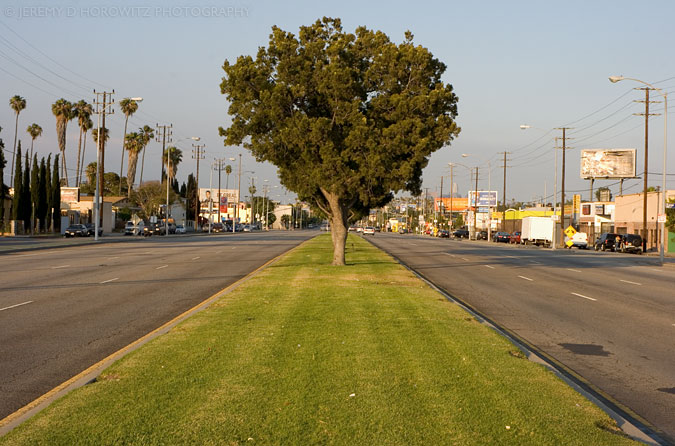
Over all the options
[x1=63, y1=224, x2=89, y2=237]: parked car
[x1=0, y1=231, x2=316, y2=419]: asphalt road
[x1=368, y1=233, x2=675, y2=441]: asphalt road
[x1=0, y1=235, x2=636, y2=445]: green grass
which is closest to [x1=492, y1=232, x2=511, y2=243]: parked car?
[x1=63, y1=224, x2=89, y2=237]: parked car

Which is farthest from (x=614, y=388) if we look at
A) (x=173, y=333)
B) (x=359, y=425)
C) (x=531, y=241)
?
(x=531, y=241)

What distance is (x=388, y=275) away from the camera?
2283 centimetres

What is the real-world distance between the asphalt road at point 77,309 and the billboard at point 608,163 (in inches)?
2797

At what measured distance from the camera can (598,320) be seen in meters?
14.7

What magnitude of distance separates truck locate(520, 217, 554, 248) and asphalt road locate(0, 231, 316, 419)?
51.8 metres

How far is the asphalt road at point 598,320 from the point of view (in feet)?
28.4

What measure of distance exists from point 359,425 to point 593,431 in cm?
211

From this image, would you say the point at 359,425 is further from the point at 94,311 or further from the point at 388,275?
the point at 388,275

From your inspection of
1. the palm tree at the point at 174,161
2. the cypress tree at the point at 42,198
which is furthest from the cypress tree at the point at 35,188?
the palm tree at the point at 174,161

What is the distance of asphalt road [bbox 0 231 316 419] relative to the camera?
348 inches

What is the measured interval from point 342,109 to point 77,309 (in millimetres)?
11987

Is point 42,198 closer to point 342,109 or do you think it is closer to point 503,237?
point 503,237

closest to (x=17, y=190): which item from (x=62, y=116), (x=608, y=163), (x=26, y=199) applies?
(x=26, y=199)

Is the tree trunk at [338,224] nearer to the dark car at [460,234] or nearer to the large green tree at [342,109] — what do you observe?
the large green tree at [342,109]
